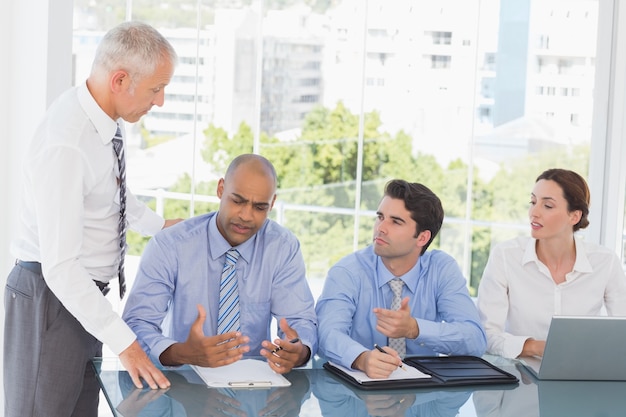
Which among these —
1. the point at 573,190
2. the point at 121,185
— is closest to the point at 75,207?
the point at 121,185

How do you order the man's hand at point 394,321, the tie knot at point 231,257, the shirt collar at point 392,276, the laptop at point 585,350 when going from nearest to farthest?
the laptop at point 585,350 < the man's hand at point 394,321 < the tie knot at point 231,257 < the shirt collar at point 392,276

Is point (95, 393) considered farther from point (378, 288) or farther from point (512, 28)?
point (512, 28)

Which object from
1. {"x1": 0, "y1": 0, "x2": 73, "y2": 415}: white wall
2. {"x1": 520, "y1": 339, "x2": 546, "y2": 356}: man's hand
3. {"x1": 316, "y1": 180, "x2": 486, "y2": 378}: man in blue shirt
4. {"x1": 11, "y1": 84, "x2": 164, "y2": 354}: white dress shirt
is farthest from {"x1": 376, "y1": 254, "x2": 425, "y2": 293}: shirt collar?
{"x1": 0, "y1": 0, "x2": 73, "y2": 415}: white wall

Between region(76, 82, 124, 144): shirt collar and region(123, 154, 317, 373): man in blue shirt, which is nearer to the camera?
region(76, 82, 124, 144): shirt collar

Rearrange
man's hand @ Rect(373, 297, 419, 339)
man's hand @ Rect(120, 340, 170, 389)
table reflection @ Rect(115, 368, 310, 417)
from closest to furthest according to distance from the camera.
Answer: table reflection @ Rect(115, 368, 310, 417)
man's hand @ Rect(120, 340, 170, 389)
man's hand @ Rect(373, 297, 419, 339)

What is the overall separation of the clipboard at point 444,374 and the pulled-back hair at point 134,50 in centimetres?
98

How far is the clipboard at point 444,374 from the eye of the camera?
7.77ft

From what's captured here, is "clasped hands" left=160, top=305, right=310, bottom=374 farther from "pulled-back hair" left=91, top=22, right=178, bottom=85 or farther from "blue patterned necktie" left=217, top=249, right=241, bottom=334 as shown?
"pulled-back hair" left=91, top=22, right=178, bottom=85

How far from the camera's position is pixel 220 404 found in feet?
7.00

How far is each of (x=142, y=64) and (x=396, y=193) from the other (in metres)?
1.08

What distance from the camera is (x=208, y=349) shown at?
2.33 m

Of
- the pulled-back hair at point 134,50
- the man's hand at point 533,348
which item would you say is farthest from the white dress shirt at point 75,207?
the man's hand at point 533,348

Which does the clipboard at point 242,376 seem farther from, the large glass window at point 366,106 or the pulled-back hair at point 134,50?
the large glass window at point 366,106

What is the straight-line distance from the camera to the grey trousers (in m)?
2.47
